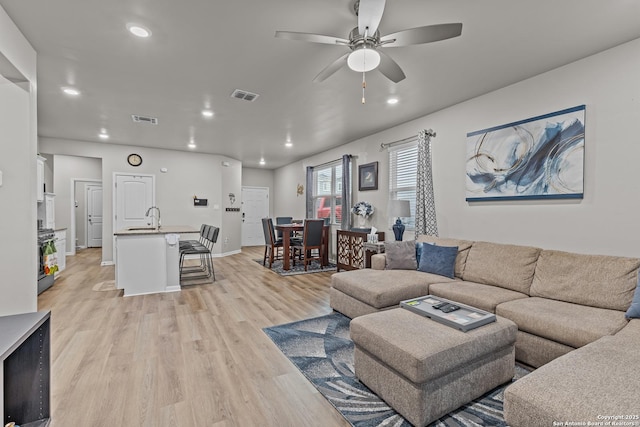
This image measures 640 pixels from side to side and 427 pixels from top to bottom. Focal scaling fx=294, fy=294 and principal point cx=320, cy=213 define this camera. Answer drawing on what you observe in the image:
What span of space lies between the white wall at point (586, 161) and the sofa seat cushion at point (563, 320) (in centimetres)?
75

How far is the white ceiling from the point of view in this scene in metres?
2.05

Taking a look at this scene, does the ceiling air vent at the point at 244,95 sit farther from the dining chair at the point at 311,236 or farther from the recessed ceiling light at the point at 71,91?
the dining chair at the point at 311,236

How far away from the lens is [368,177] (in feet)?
17.6

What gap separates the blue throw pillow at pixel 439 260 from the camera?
331cm

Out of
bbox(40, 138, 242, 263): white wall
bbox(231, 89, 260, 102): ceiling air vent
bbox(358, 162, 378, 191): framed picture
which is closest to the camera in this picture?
bbox(231, 89, 260, 102): ceiling air vent

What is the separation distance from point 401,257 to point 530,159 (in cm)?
170

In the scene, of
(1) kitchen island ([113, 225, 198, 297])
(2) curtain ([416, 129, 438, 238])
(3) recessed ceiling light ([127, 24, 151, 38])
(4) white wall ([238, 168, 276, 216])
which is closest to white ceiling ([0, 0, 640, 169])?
(3) recessed ceiling light ([127, 24, 151, 38])

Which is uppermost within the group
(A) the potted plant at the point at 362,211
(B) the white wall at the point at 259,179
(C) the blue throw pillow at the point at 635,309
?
(B) the white wall at the point at 259,179

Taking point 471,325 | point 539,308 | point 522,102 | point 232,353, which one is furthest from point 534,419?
point 522,102

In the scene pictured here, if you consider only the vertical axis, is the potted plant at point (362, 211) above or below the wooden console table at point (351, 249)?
above

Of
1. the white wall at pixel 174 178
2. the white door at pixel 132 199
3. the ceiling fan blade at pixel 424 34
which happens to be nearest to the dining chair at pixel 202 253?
the white wall at pixel 174 178

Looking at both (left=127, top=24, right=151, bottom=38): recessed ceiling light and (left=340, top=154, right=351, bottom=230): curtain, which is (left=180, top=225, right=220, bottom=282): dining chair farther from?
(left=127, top=24, right=151, bottom=38): recessed ceiling light

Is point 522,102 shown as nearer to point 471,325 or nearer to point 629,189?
point 629,189

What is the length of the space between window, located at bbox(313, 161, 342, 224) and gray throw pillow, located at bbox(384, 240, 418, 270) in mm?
2703
